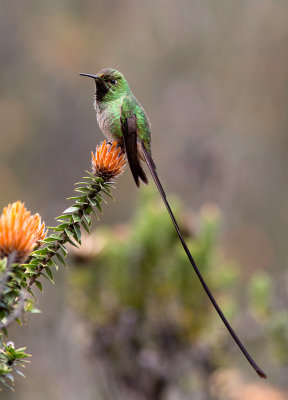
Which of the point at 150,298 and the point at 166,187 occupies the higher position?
the point at 166,187

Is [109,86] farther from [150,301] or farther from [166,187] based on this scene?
[166,187]

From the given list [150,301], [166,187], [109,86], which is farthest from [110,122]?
[166,187]

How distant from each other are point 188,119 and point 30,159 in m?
3.97

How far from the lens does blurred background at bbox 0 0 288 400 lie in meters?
4.15

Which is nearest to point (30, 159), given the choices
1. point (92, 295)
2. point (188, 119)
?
point (188, 119)

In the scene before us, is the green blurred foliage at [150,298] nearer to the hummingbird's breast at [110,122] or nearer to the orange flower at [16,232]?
the hummingbird's breast at [110,122]

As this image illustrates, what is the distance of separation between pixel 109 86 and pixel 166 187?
9040 millimetres

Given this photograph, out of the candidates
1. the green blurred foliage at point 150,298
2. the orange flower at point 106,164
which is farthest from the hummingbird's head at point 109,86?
the green blurred foliage at point 150,298

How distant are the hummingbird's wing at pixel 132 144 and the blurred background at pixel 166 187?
132cm

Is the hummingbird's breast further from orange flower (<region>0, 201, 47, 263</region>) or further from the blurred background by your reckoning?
A: orange flower (<region>0, 201, 47, 263</region>)

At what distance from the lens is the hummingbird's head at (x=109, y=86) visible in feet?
10.2

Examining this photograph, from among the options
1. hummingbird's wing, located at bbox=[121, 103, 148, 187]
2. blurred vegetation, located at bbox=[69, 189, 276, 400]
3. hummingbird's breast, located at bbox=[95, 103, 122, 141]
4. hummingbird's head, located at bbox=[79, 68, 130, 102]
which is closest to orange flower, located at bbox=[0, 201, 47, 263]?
hummingbird's wing, located at bbox=[121, 103, 148, 187]

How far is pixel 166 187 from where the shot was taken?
39.8ft

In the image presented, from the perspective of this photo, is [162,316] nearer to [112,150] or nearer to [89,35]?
[112,150]
